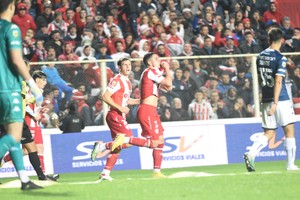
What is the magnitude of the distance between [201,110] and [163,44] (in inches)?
101

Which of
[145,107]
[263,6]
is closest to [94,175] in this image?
[145,107]

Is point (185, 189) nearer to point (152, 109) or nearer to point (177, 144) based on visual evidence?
point (152, 109)

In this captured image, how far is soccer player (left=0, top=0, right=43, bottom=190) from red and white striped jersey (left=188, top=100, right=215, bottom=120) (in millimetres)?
10157

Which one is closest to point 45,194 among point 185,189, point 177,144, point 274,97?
point 185,189

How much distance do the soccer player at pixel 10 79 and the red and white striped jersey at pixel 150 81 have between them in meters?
4.80

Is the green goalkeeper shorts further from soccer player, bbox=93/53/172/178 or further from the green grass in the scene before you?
soccer player, bbox=93/53/172/178

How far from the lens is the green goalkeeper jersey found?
10.5m

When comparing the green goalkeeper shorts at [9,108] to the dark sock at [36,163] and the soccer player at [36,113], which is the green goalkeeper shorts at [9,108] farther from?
the soccer player at [36,113]

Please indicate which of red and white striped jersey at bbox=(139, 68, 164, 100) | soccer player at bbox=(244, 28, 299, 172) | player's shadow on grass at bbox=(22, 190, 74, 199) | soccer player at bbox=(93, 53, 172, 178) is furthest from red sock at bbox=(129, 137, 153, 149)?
player's shadow on grass at bbox=(22, 190, 74, 199)

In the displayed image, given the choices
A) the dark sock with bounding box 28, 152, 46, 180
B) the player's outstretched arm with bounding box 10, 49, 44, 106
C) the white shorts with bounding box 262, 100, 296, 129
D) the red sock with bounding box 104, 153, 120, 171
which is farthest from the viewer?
the dark sock with bounding box 28, 152, 46, 180

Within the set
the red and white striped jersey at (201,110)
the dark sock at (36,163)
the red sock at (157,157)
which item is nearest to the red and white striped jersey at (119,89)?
the red sock at (157,157)

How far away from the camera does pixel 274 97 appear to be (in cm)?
1456

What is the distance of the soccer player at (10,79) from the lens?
34.1 ft

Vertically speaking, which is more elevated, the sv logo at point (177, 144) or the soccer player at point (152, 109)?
the soccer player at point (152, 109)
